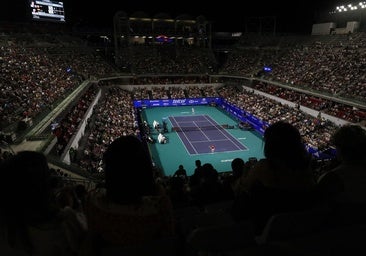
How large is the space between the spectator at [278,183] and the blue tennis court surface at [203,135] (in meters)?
21.3

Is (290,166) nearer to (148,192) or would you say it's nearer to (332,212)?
(332,212)

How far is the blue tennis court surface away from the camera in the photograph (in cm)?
2505

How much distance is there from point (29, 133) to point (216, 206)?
13534 mm

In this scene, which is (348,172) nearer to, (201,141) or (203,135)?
(201,141)

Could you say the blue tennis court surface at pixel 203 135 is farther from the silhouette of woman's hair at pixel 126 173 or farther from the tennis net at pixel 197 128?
the silhouette of woman's hair at pixel 126 173

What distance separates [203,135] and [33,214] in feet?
87.3

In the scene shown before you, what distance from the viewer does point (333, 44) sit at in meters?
38.6

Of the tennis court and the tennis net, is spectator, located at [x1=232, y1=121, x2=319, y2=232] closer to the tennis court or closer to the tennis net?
the tennis court

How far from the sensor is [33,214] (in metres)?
2.30

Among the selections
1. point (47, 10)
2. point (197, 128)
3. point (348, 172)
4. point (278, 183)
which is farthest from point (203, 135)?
point (47, 10)

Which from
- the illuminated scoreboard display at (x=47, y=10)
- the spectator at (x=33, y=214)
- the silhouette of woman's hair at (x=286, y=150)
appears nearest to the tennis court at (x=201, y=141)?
the silhouette of woman's hair at (x=286, y=150)

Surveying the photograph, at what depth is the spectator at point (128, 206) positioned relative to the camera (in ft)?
A: 7.43

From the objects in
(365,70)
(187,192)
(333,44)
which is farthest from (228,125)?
(187,192)

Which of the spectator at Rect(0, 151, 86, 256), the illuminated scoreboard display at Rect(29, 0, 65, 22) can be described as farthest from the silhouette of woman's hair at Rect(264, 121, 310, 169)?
the illuminated scoreboard display at Rect(29, 0, 65, 22)
